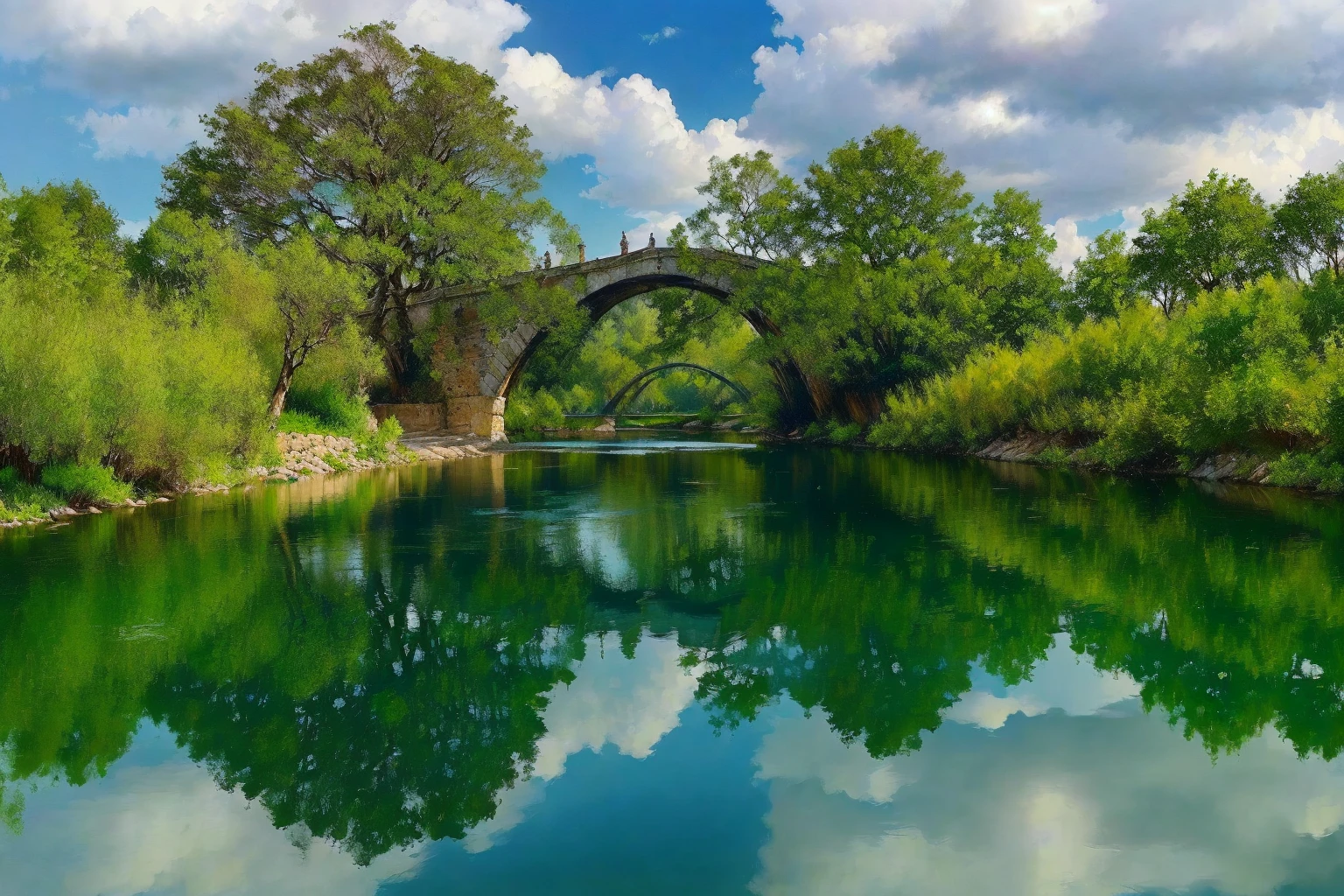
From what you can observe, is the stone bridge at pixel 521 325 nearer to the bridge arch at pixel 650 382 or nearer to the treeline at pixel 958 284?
the treeline at pixel 958 284

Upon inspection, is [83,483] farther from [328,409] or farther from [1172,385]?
[1172,385]

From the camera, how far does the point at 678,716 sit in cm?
583

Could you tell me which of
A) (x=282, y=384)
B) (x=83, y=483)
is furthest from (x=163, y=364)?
(x=282, y=384)

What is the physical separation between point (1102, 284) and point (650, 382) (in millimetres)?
43120

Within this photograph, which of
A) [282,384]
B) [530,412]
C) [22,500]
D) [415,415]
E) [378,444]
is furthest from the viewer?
[530,412]

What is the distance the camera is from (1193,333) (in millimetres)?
19344

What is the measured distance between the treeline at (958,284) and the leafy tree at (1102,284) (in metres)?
0.06

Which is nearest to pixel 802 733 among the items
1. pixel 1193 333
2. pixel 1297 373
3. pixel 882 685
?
pixel 882 685

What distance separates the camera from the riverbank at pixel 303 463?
14.1 metres

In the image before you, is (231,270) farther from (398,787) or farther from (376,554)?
(398,787)

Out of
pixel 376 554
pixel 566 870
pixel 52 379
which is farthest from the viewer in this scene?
pixel 52 379

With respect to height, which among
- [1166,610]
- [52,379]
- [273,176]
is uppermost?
[273,176]

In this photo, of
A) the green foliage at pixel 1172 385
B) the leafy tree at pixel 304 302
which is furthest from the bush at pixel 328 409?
the green foliage at pixel 1172 385

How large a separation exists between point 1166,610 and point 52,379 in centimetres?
1347
